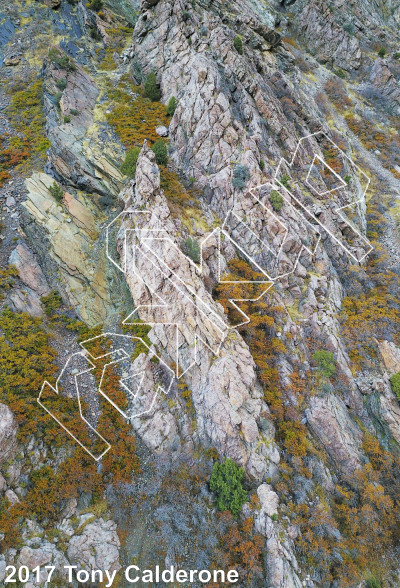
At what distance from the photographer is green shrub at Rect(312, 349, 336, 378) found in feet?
63.6

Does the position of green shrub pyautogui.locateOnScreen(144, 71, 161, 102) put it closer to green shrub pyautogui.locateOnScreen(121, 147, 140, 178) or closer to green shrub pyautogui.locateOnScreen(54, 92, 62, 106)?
green shrub pyautogui.locateOnScreen(54, 92, 62, 106)

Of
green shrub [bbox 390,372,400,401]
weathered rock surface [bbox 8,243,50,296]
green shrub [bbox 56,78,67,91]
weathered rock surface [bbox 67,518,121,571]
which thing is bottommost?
weathered rock surface [bbox 67,518,121,571]

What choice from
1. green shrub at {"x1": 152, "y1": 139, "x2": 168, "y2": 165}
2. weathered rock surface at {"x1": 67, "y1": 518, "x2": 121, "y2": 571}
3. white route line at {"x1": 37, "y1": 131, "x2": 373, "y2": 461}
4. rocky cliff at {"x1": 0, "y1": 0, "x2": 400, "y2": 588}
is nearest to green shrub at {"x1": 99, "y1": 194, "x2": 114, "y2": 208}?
rocky cliff at {"x1": 0, "y1": 0, "x2": 400, "y2": 588}

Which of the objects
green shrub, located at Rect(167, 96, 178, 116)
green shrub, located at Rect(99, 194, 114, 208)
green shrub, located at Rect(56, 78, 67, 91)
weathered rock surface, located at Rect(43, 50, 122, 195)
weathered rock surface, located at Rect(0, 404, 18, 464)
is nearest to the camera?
weathered rock surface, located at Rect(0, 404, 18, 464)

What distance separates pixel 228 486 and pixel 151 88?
3331 centimetres

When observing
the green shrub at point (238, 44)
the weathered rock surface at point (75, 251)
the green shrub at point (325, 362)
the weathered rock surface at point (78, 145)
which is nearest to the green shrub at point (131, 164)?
the weathered rock surface at point (78, 145)

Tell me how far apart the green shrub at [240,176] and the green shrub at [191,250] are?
21.1 ft

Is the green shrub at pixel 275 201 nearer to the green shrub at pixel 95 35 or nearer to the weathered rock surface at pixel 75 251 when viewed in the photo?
the weathered rock surface at pixel 75 251

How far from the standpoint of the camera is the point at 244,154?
24.3 metres

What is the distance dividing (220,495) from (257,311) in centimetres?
1045

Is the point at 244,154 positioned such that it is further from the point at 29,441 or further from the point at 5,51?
the point at 5,51

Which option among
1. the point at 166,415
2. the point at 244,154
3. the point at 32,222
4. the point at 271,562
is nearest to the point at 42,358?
the point at 166,415

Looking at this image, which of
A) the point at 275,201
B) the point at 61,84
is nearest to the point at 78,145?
the point at 61,84

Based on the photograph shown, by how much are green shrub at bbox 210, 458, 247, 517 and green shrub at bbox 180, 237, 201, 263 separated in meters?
11.3
